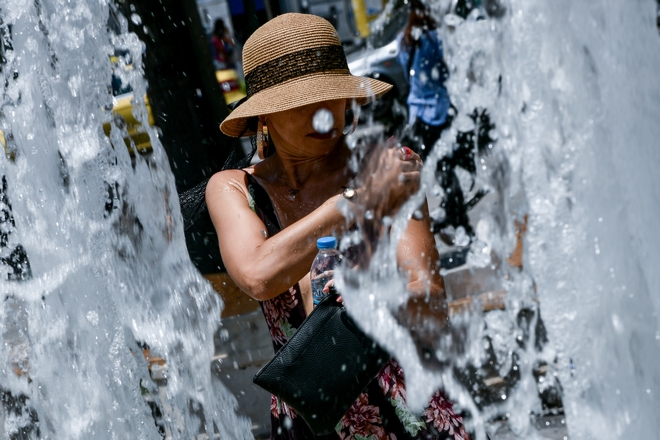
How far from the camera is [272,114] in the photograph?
1.82m

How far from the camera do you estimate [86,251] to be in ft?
8.62

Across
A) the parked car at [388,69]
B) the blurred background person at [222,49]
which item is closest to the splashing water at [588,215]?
the parked car at [388,69]

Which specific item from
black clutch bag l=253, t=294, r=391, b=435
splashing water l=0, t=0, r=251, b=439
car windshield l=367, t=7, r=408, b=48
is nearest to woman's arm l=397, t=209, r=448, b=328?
black clutch bag l=253, t=294, r=391, b=435

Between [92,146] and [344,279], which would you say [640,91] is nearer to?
[344,279]

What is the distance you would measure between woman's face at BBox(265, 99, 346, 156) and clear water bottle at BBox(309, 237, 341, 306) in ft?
0.96

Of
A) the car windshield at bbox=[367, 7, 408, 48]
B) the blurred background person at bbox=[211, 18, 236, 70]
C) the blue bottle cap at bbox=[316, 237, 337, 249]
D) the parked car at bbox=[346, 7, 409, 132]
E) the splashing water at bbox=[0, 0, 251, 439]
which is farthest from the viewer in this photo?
the blurred background person at bbox=[211, 18, 236, 70]

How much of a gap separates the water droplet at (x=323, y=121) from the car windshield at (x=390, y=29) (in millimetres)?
9337

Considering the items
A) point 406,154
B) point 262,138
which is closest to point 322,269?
point 406,154

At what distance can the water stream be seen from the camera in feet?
5.47

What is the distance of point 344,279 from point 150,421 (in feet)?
4.19

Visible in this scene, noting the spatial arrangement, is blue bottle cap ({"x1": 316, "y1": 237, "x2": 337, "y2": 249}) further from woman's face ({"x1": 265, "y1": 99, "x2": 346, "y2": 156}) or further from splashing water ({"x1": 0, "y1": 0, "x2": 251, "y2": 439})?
splashing water ({"x1": 0, "y1": 0, "x2": 251, "y2": 439})

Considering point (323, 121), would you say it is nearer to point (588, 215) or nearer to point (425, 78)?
point (588, 215)

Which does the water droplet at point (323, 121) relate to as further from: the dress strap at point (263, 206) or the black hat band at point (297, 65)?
the dress strap at point (263, 206)

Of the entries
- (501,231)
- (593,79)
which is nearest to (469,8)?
→ (501,231)
